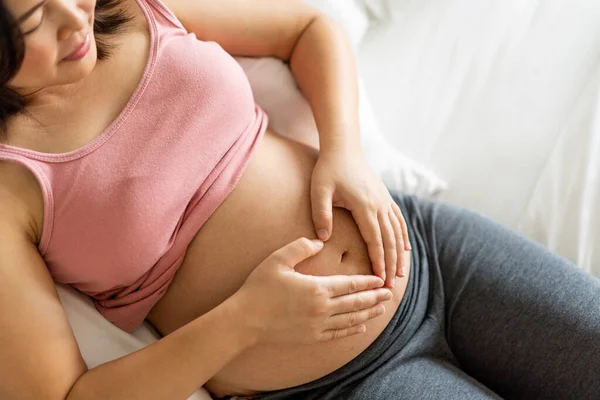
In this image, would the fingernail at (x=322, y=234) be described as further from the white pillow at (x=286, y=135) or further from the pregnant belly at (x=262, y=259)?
the white pillow at (x=286, y=135)

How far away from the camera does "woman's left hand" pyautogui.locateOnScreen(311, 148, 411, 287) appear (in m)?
0.84

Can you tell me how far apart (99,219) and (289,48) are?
432mm

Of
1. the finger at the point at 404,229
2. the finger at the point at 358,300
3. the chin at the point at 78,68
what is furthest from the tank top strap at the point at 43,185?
the finger at the point at 404,229

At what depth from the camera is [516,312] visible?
0.87 metres

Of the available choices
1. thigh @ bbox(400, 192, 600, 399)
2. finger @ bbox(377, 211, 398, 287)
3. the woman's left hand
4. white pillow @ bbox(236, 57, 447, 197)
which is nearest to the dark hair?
white pillow @ bbox(236, 57, 447, 197)

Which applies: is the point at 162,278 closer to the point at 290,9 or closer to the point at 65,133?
the point at 65,133

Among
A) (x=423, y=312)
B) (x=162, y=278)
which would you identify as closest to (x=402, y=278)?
(x=423, y=312)

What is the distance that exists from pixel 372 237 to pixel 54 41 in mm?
467

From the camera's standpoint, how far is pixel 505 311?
882mm

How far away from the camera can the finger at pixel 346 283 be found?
0.79 m

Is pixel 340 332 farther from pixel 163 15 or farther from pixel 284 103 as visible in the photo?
pixel 163 15

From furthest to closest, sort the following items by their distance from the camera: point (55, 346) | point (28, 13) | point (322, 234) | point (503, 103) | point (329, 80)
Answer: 1. point (503, 103)
2. point (329, 80)
3. point (322, 234)
4. point (55, 346)
5. point (28, 13)

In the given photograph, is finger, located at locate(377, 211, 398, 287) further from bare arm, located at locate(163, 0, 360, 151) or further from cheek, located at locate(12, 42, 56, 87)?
cheek, located at locate(12, 42, 56, 87)

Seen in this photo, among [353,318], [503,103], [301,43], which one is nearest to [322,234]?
[353,318]
